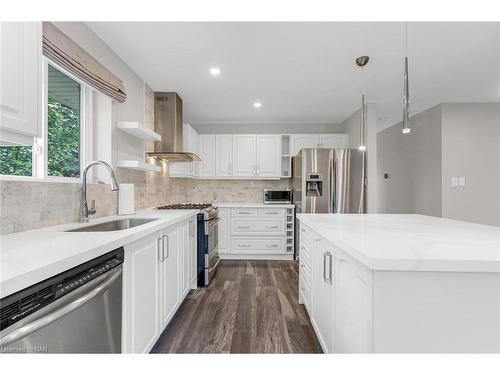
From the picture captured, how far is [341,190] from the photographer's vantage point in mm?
3520

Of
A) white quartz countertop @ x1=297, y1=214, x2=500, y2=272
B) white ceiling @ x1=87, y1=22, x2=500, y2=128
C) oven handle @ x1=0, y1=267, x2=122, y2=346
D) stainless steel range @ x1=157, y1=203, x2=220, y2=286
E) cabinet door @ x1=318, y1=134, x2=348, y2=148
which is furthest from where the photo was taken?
cabinet door @ x1=318, y1=134, x2=348, y2=148

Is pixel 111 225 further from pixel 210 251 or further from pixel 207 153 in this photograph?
pixel 207 153

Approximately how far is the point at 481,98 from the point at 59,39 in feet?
16.0

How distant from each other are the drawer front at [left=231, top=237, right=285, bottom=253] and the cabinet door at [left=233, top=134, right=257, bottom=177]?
45.4 inches

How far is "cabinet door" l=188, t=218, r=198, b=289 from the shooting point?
8.31ft

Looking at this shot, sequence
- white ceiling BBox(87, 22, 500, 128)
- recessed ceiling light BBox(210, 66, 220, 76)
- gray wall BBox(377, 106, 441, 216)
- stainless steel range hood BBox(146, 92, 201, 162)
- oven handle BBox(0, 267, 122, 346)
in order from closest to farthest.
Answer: oven handle BBox(0, 267, 122, 346) → white ceiling BBox(87, 22, 500, 128) → recessed ceiling light BBox(210, 66, 220, 76) → stainless steel range hood BBox(146, 92, 201, 162) → gray wall BBox(377, 106, 441, 216)

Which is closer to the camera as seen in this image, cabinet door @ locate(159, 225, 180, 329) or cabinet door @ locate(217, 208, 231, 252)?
cabinet door @ locate(159, 225, 180, 329)

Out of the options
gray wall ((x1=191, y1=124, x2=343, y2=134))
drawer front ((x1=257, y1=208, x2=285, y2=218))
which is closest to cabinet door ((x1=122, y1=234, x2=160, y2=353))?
drawer front ((x1=257, y1=208, x2=285, y2=218))

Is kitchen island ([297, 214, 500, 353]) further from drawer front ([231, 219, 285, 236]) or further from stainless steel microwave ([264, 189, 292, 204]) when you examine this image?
stainless steel microwave ([264, 189, 292, 204])

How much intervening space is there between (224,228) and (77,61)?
2810 mm

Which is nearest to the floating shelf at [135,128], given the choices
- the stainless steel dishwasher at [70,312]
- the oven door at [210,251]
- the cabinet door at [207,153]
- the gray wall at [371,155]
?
the oven door at [210,251]

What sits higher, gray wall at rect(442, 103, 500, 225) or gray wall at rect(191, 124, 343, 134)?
gray wall at rect(191, 124, 343, 134)

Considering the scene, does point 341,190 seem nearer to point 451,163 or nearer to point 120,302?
point 451,163
